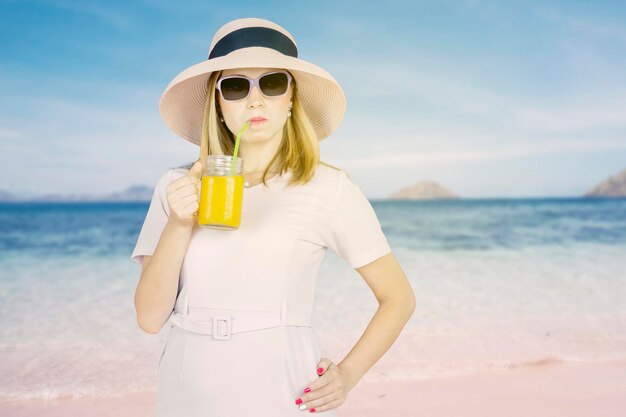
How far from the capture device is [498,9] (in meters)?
18.6

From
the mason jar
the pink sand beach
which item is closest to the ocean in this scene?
the pink sand beach

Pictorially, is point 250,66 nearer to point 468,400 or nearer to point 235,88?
point 235,88

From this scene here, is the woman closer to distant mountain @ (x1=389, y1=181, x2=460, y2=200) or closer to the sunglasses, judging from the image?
the sunglasses

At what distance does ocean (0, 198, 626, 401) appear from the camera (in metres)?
4.78

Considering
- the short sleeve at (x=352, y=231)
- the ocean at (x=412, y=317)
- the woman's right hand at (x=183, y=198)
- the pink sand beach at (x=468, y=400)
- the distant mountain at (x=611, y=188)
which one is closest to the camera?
the woman's right hand at (x=183, y=198)

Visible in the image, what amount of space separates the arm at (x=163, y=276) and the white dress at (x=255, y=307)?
31mm

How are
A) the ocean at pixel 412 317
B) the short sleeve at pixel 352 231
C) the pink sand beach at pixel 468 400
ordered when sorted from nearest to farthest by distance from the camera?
the short sleeve at pixel 352 231 → the pink sand beach at pixel 468 400 → the ocean at pixel 412 317

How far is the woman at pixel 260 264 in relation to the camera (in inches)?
61.2

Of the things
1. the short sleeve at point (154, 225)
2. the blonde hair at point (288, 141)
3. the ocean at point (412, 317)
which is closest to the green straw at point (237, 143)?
the blonde hair at point (288, 141)

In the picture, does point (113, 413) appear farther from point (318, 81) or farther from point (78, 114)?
point (78, 114)

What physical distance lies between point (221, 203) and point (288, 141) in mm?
346

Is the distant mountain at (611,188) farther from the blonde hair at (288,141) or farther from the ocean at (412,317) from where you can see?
the blonde hair at (288,141)

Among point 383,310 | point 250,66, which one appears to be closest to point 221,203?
point 250,66

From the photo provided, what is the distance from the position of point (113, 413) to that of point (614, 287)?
599 cm
